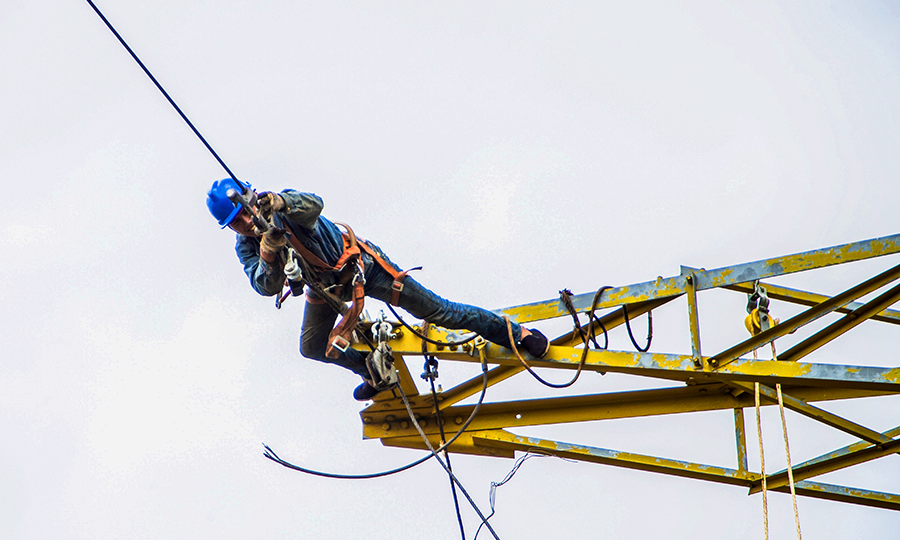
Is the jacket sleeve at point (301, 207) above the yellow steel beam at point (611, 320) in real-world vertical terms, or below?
below

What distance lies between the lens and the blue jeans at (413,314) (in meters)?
7.86

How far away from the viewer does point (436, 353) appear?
26.7ft

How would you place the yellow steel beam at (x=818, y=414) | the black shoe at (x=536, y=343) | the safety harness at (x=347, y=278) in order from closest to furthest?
the safety harness at (x=347, y=278) < the yellow steel beam at (x=818, y=414) < the black shoe at (x=536, y=343)

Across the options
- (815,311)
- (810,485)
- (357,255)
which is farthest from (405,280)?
(810,485)

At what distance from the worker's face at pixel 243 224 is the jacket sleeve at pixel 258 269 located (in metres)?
0.23

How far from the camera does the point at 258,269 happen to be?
734 cm

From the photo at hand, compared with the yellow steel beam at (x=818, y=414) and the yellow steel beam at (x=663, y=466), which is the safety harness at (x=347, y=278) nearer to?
the yellow steel beam at (x=663, y=466)

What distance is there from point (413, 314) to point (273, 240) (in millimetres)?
1507

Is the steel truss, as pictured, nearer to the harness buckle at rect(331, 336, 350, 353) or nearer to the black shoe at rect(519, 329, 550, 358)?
the black shoe at rect(519, 329, 550, 358)

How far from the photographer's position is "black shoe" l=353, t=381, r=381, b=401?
28.0ft

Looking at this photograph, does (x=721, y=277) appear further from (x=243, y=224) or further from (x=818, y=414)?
(x=243, y=224)

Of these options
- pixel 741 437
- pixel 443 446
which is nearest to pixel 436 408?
pixel 443 446

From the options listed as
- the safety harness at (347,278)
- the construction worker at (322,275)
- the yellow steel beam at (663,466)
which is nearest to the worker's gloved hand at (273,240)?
the construction worker at (322,275)

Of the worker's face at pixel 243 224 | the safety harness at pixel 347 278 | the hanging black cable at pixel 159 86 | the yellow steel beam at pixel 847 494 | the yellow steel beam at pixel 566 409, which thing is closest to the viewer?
the hanging black cable at pixel 159 86
